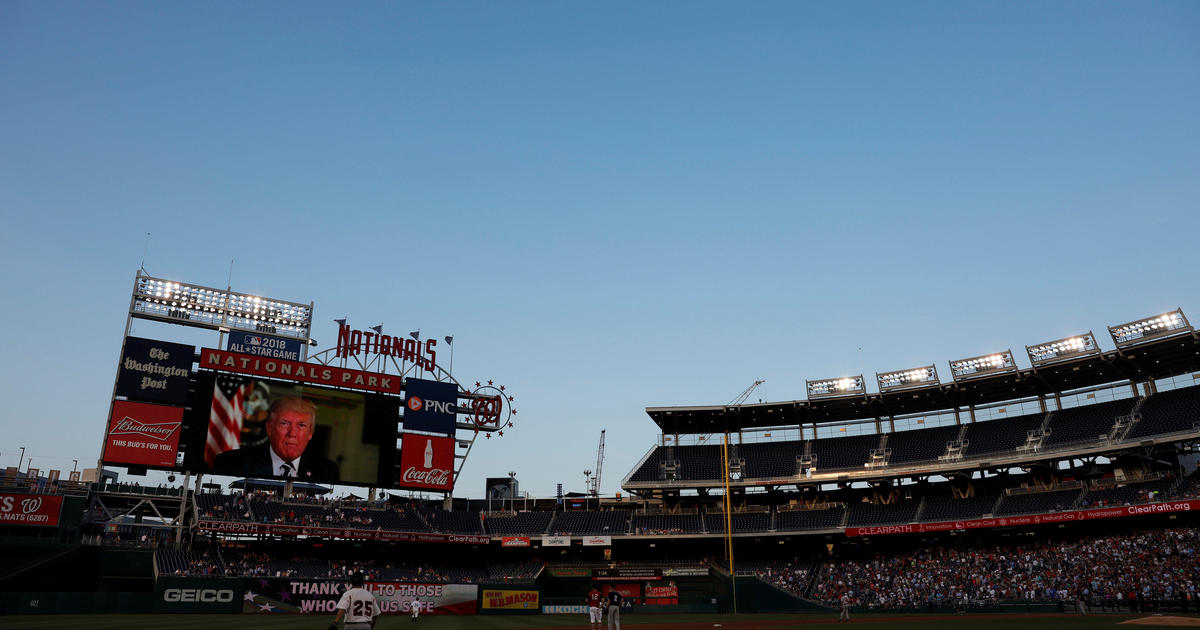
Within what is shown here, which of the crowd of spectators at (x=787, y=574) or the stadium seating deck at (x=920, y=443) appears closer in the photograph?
the crowd of spectators at (x=787, y=574)

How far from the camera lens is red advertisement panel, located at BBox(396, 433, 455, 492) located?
59.5 metres

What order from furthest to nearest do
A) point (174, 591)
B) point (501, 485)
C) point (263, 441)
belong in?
point (501, 485), point (263, 441), point (174, 591)

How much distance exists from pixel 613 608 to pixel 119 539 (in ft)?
140

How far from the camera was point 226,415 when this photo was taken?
176 feet

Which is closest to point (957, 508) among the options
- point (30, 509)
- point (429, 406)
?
point (429, 406)

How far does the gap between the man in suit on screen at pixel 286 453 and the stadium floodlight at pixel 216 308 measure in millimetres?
6540

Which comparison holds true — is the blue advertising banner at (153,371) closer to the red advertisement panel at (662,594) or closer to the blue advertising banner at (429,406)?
the blue advertising banner at (429,406)

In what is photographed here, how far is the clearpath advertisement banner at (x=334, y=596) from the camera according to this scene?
4475cm

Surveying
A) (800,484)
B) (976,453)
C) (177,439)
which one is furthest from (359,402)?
(976,453)

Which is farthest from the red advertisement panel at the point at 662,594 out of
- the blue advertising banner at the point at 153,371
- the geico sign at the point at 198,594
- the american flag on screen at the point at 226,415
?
the blue advertising banner at the point at 153,371

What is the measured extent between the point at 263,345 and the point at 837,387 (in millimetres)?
46924

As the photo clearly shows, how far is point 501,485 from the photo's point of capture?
72.8 meters

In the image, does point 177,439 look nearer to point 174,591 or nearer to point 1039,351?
point 174,591

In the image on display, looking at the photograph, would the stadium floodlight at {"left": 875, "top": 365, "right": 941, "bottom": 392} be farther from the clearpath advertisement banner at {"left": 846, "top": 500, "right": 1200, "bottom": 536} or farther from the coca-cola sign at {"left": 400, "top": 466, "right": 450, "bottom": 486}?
the coca-cola sign at {"left": 400, "top": 466, "right": 450, "bottom": 486}
